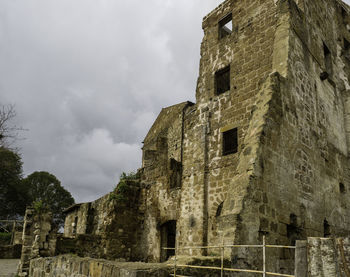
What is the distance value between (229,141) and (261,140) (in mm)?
3818

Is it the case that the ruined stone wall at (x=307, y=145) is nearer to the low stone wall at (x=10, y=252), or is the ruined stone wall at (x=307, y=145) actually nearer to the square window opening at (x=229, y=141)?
the square window opening at (x=229, y=141)

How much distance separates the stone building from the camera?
293 inches

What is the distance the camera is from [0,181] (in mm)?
38406

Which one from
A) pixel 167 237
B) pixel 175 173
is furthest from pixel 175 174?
pixel 167 237

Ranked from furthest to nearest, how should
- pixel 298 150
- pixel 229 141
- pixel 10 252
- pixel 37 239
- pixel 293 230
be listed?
pixel 10 252, pixel 37 239, pixel 229 141, pixel 298 150, pixel 293 230

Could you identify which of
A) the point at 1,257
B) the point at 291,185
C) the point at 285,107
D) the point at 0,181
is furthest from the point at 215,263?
the point at 0,181

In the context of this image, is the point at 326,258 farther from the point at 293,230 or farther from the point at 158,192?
the point at 158,192

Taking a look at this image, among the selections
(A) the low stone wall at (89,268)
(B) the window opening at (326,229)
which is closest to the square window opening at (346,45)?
(B) the window opening at (326,229)

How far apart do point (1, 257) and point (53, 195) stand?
910 inches

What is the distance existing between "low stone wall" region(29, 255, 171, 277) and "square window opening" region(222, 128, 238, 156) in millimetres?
5539

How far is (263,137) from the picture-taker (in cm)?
750

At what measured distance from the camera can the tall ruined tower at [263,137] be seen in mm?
7445

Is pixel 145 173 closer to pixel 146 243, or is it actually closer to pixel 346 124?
pixel 146 243

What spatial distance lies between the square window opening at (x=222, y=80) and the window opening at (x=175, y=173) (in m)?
3.32
